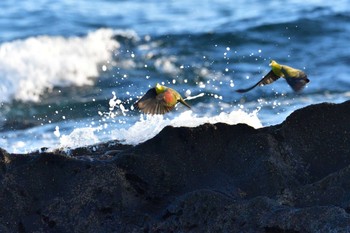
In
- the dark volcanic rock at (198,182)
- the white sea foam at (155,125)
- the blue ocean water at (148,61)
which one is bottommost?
the dark volcanic rock at (198,182)

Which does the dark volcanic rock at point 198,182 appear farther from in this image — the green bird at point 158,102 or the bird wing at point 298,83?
the green bird at point 158,102

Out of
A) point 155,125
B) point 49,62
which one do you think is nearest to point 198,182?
point 155,125

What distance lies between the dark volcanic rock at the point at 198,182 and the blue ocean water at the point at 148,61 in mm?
1181

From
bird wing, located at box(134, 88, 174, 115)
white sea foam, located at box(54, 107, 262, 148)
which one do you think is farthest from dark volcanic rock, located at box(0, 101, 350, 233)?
white sea foam, located at box(54, 107, 262, 148)

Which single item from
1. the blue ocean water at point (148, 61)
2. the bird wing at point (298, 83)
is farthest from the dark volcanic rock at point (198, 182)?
the blue ocean water at point (148, 61)

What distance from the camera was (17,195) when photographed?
3.60 metres

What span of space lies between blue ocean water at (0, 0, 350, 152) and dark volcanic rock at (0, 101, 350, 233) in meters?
1.18

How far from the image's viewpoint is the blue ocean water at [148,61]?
6.77 m

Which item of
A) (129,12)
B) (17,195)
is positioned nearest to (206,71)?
(129,12)

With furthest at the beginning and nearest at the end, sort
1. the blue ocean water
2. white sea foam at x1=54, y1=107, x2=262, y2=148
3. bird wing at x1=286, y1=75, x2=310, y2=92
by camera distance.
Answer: the blue ocean water, white sea foam at x1=54, y1=107, x2=262, y2=148, bird wing at x1=286, y1=75, x2=310, y2=92

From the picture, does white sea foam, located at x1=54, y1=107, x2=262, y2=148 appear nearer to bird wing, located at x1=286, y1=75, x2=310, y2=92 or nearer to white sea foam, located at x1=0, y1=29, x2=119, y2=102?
bird wing, located at x1=286, y1=75, x2=310, y2=92

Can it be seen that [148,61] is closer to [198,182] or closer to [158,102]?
[158,102]

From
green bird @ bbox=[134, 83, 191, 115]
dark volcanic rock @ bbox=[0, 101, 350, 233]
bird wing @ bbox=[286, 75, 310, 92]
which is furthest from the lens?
green bird @ bbox=[134, 83, 191, 115]

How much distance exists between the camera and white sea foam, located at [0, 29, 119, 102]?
8438mm
